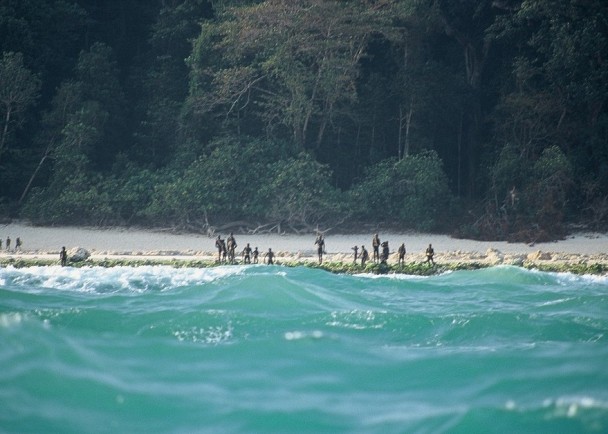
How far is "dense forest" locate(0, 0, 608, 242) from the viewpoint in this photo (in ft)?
95.7

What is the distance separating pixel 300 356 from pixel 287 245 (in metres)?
12.5

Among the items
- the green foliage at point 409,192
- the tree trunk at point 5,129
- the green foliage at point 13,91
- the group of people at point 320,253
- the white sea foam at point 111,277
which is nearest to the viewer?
the white sea foam at point 111,277

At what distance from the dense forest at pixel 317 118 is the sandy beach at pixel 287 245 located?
2.08 feet

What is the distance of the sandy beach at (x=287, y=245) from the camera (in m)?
25.6

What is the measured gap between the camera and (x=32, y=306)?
62.8ft

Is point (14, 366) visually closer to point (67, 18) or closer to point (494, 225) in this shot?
point (494, 225)

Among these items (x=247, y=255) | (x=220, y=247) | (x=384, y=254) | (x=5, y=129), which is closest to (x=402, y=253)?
(x=384, y=254)

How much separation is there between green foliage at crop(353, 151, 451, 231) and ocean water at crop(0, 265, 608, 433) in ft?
24.9

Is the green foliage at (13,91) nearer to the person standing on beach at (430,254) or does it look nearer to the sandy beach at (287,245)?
the sandy beach at (287,245)

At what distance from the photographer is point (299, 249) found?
27.1 m

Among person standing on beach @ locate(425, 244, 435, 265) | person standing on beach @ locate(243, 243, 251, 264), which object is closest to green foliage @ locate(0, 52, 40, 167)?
person standing on beach @ locate(243, 243, 251, 264)

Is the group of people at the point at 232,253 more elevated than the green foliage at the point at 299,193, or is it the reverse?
the green foliage at the point at 299,193

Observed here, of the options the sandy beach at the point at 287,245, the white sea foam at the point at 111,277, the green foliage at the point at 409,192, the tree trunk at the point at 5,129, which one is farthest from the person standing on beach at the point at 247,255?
the tree trunk at the point at 5,129

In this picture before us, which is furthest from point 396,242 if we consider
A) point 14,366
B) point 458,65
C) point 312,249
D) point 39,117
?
point 14,366
